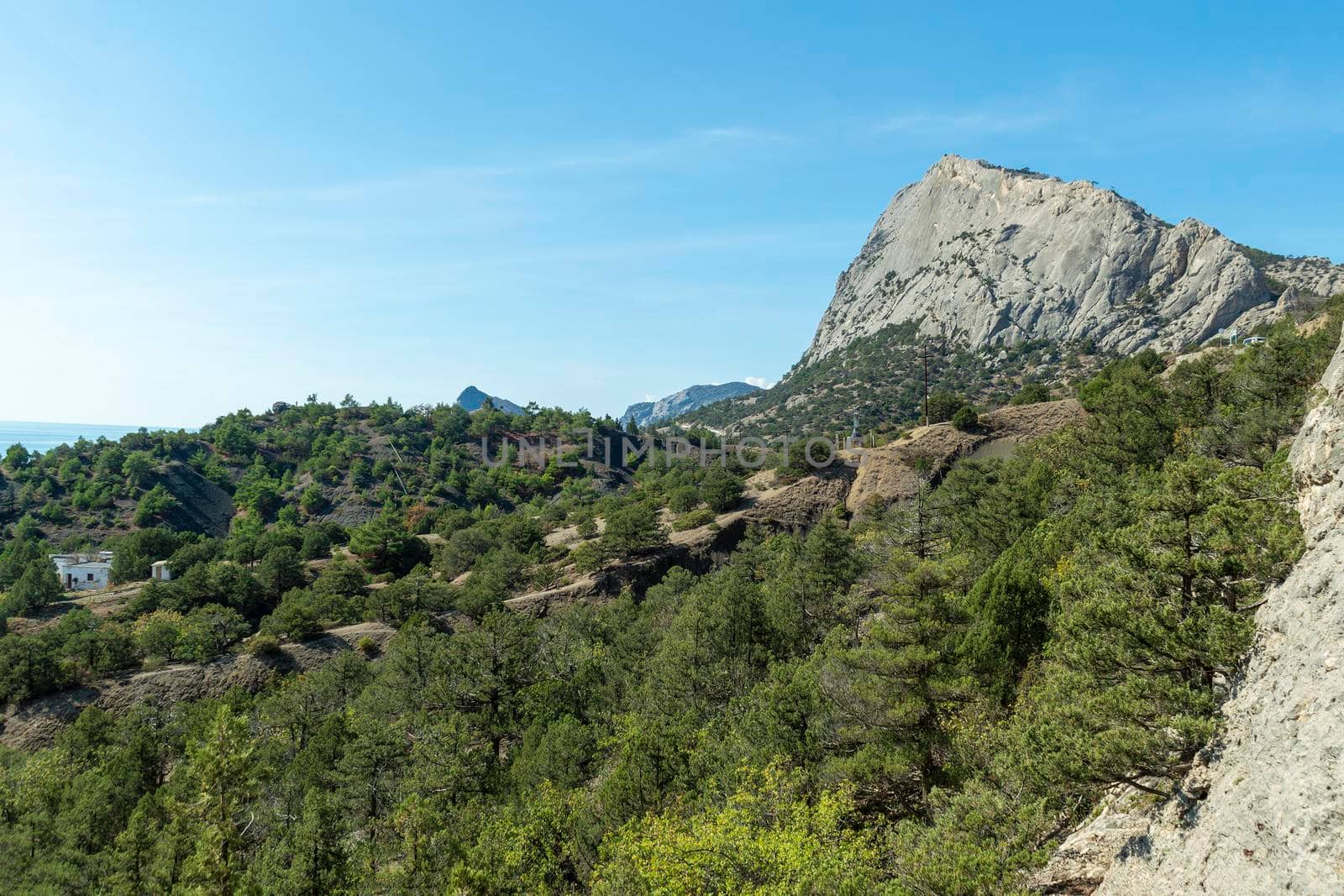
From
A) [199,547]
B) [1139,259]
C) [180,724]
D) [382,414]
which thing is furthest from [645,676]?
[1139,259]

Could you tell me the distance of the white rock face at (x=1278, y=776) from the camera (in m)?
8.86

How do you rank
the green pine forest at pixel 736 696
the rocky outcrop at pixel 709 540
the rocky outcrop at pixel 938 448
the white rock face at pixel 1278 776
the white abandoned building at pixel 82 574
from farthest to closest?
the white abandoned building at pixel 82 574 → the rocky outcrop at pixel 709 540 → the rocky outcrop at pixel 938 448 → the green pine forest at pixel 736 696 → the white rock face at pixel 1278 776

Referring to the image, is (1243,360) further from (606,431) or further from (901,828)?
(606,431)

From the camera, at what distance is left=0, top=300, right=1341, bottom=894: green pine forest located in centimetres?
1281

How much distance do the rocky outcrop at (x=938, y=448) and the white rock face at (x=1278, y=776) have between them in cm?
4558

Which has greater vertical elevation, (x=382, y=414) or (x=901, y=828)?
(x=382, y=414)

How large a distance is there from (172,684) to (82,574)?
149 ft

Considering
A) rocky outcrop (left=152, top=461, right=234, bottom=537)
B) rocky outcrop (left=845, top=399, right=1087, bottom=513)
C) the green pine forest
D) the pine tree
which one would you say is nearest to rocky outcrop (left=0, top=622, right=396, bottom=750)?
the green pine forest

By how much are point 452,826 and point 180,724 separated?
31866 millimetres

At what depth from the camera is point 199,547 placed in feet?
277

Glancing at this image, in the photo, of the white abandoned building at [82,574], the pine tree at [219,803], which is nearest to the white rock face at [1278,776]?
the pine tree at [219,803]

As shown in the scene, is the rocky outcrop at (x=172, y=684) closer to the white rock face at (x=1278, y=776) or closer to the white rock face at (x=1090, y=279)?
the white rock face at (x=1278, y=776)

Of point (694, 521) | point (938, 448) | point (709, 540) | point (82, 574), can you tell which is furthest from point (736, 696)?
point (82, 574)

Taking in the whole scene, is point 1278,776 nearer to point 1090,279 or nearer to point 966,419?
point 966,419
